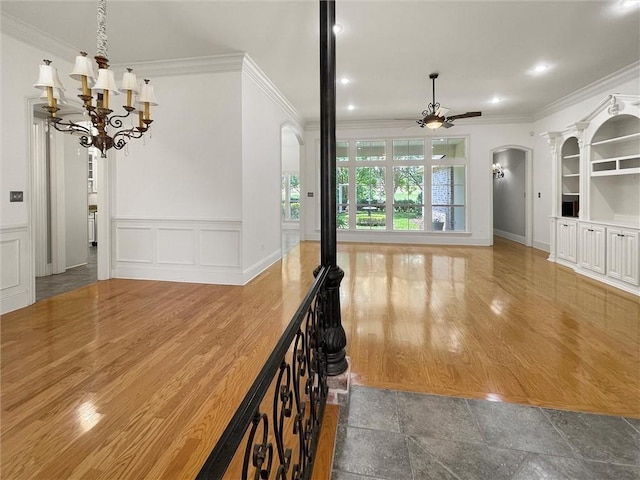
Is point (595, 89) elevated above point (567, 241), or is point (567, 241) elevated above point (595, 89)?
point (595, 89)

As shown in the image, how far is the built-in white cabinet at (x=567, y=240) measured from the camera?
579 centimetres

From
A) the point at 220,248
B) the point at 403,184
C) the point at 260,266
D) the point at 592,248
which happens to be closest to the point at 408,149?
the point at 403,184

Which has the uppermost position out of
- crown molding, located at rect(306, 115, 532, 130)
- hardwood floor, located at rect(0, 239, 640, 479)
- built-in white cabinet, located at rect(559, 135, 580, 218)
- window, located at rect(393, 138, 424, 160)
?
crown molding, located at rect(306, 115, 532, 130)

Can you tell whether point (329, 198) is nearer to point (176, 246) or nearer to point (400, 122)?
point (176, 246)

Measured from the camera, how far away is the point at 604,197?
5.44 m

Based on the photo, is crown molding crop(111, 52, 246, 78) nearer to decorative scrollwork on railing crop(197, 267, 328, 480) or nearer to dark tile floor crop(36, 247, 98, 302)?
dark tile floor crop(36, 247, 98, 302)

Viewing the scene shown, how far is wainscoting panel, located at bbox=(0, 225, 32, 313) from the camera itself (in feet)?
12.2

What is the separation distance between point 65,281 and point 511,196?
34.3ft

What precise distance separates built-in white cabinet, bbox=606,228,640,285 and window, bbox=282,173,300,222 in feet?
31.0

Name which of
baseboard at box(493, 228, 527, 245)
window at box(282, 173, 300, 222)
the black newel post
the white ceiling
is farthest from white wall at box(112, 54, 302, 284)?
window at box(282, 173, 300, 222)

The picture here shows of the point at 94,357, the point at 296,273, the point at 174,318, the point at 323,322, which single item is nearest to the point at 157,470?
the point at 323,322

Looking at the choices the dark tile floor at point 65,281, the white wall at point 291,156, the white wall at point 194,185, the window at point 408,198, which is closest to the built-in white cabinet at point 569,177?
the window at point 408,198

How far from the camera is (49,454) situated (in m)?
1.64

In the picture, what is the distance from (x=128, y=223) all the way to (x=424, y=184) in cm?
700
